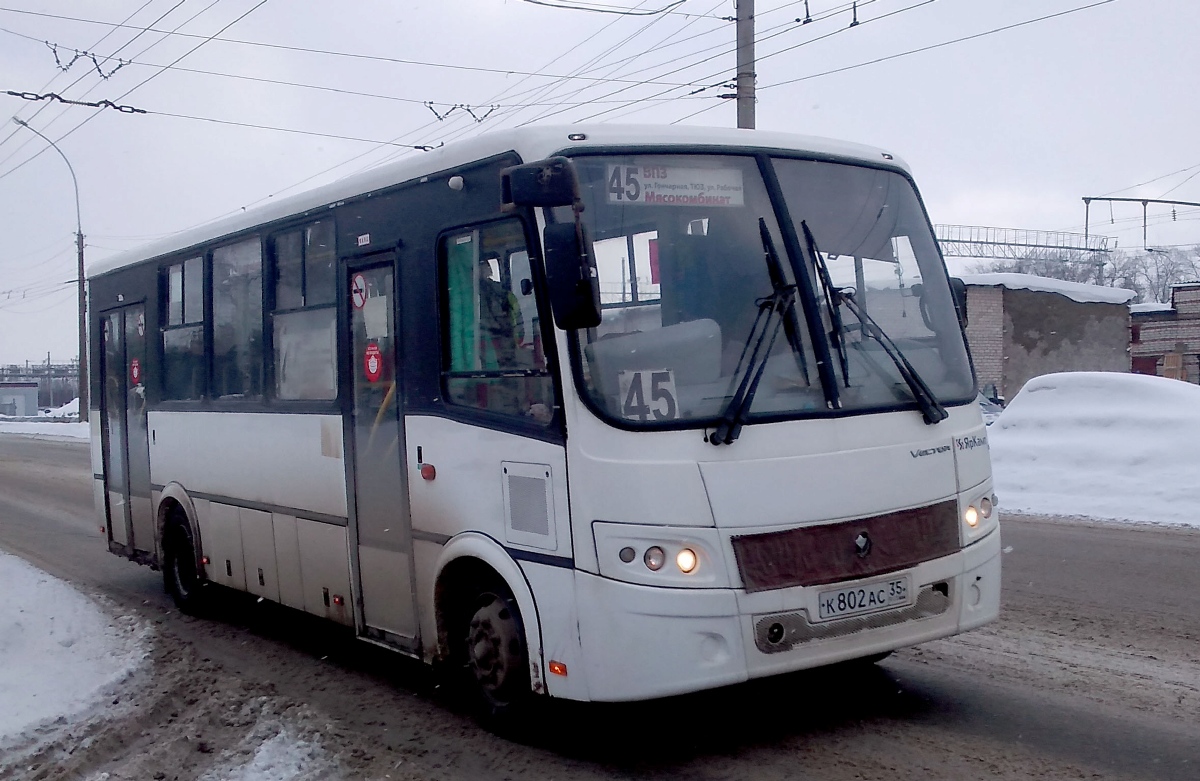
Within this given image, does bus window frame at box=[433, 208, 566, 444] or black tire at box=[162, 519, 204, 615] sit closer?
bus window frame at box=[433, 208, 566, 444]

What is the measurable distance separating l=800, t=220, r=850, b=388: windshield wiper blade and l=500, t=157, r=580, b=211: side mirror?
46.8 inches

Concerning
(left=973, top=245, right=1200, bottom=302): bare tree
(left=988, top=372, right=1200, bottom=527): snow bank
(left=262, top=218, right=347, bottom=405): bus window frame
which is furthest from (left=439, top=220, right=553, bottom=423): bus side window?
(left=973, top=245, right=1200, bottom=302): bare tree

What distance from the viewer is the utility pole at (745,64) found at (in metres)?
16.2

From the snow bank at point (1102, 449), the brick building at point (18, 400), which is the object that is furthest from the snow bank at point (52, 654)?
the brick building at point (18, 400)

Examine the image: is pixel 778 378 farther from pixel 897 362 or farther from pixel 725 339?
pixel 897 362

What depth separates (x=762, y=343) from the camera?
5.21m

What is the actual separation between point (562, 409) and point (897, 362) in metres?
1.65

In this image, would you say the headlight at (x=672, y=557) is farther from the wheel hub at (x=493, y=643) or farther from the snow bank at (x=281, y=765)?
the snow bank at (x=281, y=765)

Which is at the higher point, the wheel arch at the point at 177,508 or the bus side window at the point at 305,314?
the bus side window at the point at 305,314

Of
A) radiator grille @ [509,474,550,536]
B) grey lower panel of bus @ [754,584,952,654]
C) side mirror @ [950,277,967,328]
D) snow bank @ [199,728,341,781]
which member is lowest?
snow bank @ [199,728,341,781]

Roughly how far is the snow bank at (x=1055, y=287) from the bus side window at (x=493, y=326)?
31.8 meters

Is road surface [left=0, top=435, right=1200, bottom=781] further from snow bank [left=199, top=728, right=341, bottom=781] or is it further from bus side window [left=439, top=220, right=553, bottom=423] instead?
bus side window [left=439, top=220, right=553, bottom=423]

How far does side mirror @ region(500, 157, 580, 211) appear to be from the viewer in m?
5.00

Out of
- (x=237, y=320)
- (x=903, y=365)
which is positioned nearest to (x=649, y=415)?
(x=903, y=365)
